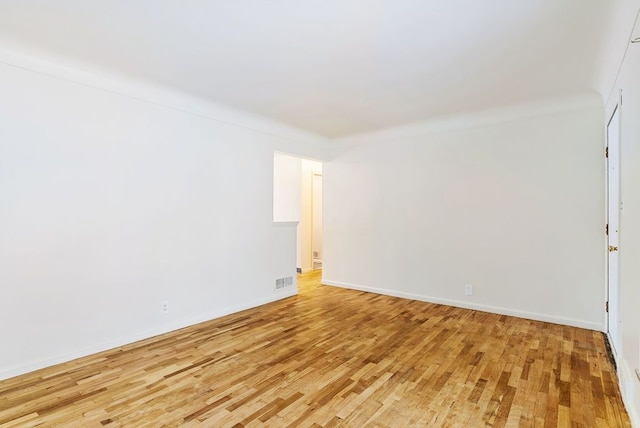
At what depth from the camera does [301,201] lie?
666cm

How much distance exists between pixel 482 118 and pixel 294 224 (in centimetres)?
282

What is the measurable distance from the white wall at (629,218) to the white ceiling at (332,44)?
29 cm

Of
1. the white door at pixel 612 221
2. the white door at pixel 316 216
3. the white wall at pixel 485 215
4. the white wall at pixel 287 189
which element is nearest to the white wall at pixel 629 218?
the white door at pixel 612 221

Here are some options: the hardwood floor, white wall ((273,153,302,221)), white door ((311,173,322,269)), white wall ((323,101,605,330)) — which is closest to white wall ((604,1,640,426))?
the hardwood floor

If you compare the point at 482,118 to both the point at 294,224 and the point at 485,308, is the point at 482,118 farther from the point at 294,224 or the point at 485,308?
the point at 294,224

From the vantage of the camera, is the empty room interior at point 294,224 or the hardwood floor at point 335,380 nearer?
the hardwood floor at point 335,380

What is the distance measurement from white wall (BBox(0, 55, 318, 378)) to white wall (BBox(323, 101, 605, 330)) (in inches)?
72.3

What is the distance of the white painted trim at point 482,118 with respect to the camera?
11.3 feet

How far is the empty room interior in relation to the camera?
6.73ft

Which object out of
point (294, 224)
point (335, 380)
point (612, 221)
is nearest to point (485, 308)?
point (612, 221)

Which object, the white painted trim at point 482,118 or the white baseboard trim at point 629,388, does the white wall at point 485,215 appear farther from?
the white baseboard trim at point 629,388

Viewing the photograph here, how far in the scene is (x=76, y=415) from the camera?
1949mm

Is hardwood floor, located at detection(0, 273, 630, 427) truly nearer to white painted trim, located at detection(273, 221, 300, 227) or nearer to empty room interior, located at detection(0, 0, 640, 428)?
empty room interior, located at detection(0, 0, 640, 428)

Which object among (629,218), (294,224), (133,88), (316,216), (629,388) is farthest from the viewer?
(316,216)
